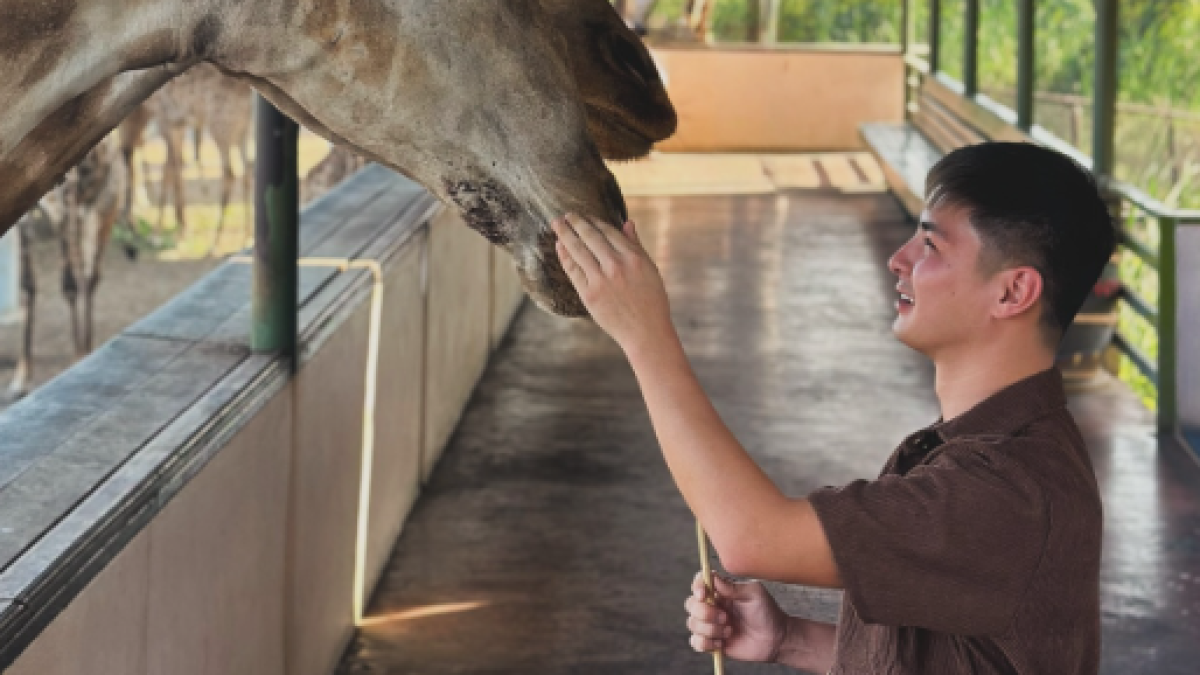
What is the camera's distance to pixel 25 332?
836cm

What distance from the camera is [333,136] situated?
1.71 meters

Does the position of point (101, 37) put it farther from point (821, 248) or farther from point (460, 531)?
point (821, 248)

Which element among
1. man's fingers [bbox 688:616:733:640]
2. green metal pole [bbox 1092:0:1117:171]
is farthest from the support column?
man's fingers [bbox 688:616:733:640]

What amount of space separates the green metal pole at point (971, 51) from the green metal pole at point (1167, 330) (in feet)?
17.8

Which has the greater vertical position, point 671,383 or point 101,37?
point 101,37

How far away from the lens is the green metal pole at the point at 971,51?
11.9 meters

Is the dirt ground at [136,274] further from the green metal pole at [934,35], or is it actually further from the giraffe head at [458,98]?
the giraffe head at [458,98]

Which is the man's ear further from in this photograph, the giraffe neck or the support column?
the support column

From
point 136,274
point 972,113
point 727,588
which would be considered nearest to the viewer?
point 727,588

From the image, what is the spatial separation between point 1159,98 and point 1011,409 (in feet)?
24.0

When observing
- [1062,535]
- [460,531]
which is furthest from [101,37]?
[460,531]

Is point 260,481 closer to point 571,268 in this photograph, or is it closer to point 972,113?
point 571,268

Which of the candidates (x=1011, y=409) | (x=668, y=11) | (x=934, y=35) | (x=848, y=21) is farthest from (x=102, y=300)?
(x=668, y=11)

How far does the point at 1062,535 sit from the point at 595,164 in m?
0.57
